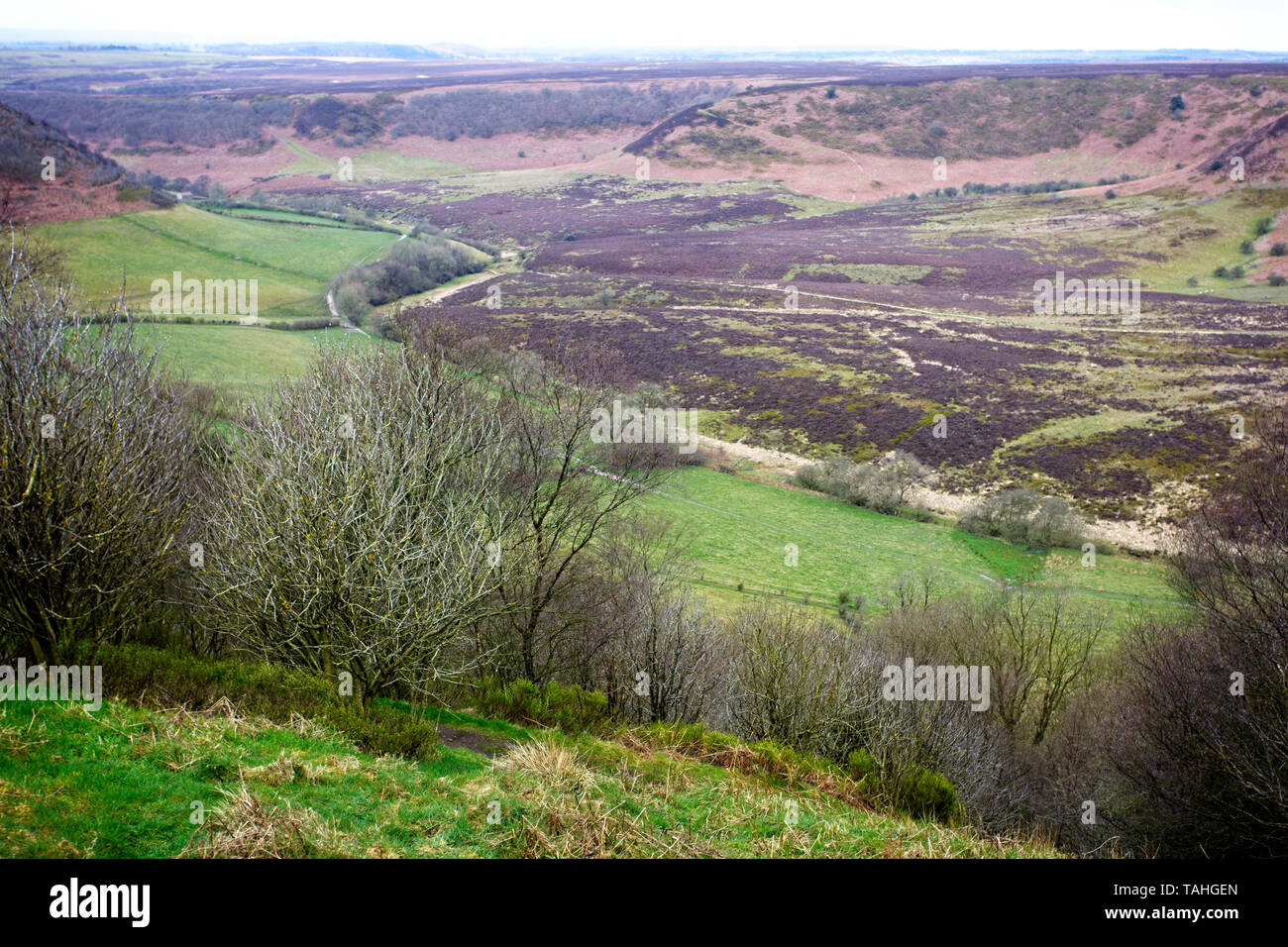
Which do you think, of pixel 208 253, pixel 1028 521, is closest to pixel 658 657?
pixel 1028 521

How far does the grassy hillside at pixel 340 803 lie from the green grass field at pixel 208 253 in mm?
52001

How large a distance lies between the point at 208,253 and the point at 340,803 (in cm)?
7671

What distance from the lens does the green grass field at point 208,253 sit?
60.1m

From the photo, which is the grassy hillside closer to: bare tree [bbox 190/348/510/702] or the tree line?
bare tree [bbox 190/348/510/702]

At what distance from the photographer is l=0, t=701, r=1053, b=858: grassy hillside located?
25.1ft

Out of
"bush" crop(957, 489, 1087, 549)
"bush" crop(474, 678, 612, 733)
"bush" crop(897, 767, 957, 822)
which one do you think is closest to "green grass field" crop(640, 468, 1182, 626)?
"bush" crop(957, 489, 1087, 549)

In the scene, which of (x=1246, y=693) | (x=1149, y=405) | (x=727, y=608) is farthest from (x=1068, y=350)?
(x=1246, y=693)

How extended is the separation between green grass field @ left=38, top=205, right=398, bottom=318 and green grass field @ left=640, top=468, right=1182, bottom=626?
3970 cm

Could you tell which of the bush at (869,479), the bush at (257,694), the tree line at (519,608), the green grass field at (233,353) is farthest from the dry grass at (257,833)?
the bush at (869,479)

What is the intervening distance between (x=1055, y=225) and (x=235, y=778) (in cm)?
12024

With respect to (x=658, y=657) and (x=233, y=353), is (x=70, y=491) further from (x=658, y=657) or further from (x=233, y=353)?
(x=233, y=353)

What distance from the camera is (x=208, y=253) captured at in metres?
72.4
